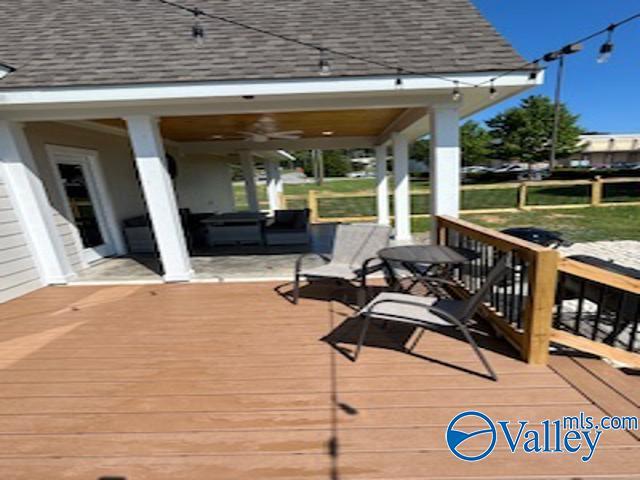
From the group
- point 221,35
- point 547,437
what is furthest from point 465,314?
point 221,35

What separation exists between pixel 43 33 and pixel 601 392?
7.34 meters

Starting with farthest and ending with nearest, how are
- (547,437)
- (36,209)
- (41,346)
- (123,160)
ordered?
(123,160) < (36,209) < (41,346) < (547,437)

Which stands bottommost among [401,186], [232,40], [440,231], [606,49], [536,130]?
[440,231]

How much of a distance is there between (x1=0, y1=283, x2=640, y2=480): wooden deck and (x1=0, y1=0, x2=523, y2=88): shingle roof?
9.53 ft

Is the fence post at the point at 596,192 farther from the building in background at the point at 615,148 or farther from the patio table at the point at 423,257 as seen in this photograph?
the building in background at the point at 615,148

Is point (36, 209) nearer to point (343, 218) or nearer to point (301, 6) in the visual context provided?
point (301, 6)

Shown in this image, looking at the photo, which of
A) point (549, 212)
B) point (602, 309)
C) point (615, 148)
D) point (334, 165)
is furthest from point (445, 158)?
point (615, 148)

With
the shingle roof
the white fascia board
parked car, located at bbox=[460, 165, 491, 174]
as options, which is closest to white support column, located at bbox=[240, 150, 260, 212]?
the shingle roof

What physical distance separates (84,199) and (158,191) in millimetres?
2707

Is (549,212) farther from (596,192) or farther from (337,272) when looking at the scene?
(337,272)

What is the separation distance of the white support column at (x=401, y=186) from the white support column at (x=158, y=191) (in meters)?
4.49

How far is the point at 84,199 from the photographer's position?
5691 millimetres

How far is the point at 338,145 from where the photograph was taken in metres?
8.73

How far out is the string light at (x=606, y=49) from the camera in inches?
102
